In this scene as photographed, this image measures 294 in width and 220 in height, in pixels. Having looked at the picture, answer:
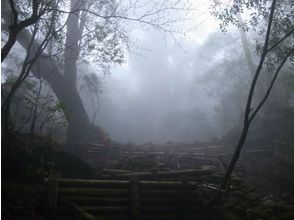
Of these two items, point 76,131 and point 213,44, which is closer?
point 76,131

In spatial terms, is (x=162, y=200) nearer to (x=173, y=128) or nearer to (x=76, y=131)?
(x=76, y=131)

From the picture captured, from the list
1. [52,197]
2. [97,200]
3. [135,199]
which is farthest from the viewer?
[135,199]

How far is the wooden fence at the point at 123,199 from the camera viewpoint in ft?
27.5

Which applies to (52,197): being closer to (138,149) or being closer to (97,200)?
(97,200)

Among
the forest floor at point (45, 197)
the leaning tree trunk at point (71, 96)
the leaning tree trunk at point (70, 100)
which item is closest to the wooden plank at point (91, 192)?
the forest floor at point (45, 197)

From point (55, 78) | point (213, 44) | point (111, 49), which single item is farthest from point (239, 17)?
point (111, 49)

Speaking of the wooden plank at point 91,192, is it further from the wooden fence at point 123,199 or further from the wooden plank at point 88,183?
the wooden plank at point 88,183

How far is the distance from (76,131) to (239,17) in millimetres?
17895

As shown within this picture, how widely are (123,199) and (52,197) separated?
180cm

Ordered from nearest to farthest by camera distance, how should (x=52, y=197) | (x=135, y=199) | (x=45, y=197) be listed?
(x=52, y=197) < (x=45, y=197) < (x=135, y=199)

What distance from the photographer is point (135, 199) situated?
8.91 metres

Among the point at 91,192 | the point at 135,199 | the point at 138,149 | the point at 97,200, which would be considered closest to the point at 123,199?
the point at 135,199

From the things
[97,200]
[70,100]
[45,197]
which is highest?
[70,100]

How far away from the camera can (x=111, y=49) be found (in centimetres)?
1470
